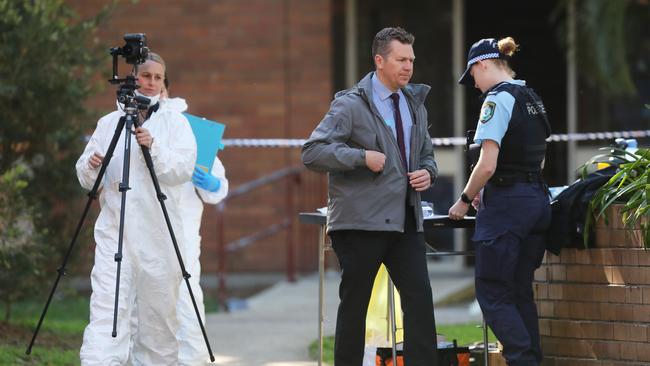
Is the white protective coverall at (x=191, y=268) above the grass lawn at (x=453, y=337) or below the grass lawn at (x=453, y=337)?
above

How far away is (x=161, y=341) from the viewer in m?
6.69

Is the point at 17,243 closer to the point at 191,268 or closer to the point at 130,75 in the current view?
the point at 191,268

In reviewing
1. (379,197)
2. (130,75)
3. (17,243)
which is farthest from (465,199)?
(17,243)

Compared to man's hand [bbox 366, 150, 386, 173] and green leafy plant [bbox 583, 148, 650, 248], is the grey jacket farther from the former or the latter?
green leafy plant [bbox 583, 148, 650, 248]

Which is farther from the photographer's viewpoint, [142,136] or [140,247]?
[140,247]

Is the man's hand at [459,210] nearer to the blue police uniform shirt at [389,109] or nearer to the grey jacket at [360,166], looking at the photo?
the grey jacket at [360,166]

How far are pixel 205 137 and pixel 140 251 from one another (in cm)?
129

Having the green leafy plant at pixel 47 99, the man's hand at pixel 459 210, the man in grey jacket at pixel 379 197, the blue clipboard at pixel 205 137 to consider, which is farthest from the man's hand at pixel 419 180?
the green leafy plant at pixel 47 99

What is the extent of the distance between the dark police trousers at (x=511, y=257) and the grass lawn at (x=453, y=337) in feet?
5.60

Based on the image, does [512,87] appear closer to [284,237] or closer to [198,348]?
[198,348]

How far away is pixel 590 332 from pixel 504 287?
22.3 inches

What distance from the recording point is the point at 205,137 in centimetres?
764

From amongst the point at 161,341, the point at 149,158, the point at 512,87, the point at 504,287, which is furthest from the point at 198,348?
the point at 512,87

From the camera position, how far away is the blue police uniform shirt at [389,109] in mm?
6383
